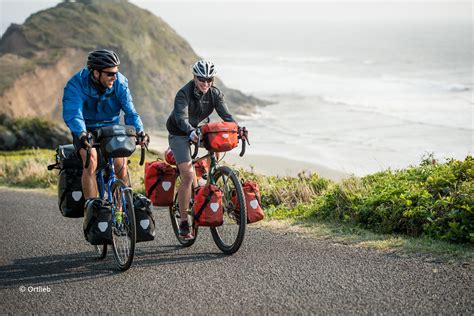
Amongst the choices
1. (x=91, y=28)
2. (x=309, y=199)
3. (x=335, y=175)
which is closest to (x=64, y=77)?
(x=91, y=28)

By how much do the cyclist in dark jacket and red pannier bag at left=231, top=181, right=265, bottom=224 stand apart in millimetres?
751

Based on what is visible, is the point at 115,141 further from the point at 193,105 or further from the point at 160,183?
the point at 160,183

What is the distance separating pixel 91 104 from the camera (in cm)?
712

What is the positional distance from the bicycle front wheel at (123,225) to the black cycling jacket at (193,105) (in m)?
1.05

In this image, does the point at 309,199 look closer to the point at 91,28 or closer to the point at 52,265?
the point at 52,265

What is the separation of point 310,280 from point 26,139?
3875 centimetres

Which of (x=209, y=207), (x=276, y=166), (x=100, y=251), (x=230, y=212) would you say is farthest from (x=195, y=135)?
(x=276, y=166)

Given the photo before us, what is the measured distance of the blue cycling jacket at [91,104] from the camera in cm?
682

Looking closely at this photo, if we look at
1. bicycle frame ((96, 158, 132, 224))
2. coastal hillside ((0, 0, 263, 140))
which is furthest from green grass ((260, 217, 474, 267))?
coastal hillside ((0, 0, 263, 140))

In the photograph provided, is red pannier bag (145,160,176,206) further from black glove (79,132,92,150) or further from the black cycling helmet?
the black cycling helmet

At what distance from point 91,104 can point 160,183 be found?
1456 mm

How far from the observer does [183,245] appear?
7.99 metres

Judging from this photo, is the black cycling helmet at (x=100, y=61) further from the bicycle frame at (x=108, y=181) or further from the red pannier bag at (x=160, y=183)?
the red pannier bag at (x=160, y=183)

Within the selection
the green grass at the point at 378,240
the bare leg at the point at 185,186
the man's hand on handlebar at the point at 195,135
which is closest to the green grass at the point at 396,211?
the green grass at the point at 378,240
